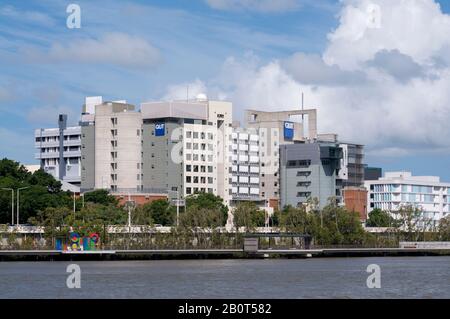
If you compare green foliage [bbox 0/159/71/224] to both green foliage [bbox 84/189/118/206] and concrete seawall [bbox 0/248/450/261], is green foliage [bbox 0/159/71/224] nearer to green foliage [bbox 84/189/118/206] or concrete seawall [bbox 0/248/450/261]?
green foliage [bbox 84/189/118/206]

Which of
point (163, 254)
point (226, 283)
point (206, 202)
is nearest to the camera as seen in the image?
point (226, 283)

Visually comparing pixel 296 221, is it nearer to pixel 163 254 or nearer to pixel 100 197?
pixel 163 254

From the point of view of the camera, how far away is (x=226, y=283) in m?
78.4

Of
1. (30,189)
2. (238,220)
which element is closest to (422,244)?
(238,220)

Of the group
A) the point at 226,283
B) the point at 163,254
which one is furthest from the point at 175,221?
the point at 226,283

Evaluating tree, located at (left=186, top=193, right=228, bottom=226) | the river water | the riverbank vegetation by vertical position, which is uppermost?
tree, located at (left=186, top=193, right=228, bottom=226)

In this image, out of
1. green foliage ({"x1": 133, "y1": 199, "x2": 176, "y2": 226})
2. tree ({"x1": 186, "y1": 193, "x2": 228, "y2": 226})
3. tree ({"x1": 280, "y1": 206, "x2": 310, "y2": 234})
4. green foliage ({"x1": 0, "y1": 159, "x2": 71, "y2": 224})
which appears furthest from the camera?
tree ({"x1": 186, "y1": 193, "x2": 228, "y2": 226})

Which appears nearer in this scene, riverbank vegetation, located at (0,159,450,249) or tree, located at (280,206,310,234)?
riverbank vegetation, located at (0,159,450,249)

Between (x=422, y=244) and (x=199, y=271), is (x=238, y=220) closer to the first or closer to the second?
(x=422, y=244)

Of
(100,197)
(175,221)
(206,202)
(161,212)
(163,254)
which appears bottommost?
(163,254)

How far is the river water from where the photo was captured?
67.4 meters

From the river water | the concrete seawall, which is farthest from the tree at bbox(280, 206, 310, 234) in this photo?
the river water

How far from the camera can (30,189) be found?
174250 mm

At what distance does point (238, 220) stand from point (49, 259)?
1314 inches
